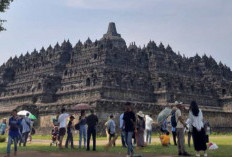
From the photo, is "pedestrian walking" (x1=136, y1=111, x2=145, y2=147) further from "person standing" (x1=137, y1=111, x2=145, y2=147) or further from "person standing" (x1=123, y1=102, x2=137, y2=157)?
"person standing" (x1=123, y1=102, x2=137, y2=157)

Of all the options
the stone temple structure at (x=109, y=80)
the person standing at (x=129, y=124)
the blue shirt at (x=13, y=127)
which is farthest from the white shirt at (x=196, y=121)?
the stone temple structure at (x=109, y=80)

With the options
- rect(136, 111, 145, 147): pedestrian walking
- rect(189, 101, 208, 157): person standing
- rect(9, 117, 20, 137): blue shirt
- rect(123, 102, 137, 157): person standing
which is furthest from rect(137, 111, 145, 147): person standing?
rect(9, 117, 20, 137): blue shirt

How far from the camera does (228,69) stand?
93.0 meters

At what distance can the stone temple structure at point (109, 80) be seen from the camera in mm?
50594

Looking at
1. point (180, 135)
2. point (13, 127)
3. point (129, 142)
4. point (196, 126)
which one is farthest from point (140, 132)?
point (13, 127)

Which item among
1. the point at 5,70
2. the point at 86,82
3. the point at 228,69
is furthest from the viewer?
the point at 228,69

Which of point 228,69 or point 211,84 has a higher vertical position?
point 228,69

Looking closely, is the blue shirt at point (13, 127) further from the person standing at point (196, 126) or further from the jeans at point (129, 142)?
the person standing at point (196, 126)

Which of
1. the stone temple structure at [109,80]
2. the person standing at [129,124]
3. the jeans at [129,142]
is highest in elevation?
the stone temple structure at [109,80]

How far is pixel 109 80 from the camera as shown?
51.9m

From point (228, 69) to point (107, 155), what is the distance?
84.9 metres

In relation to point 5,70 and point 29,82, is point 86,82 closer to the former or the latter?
point 29,82

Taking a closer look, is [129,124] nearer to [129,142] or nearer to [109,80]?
[129,142]

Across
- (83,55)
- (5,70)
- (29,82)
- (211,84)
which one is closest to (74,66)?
(83,55)
